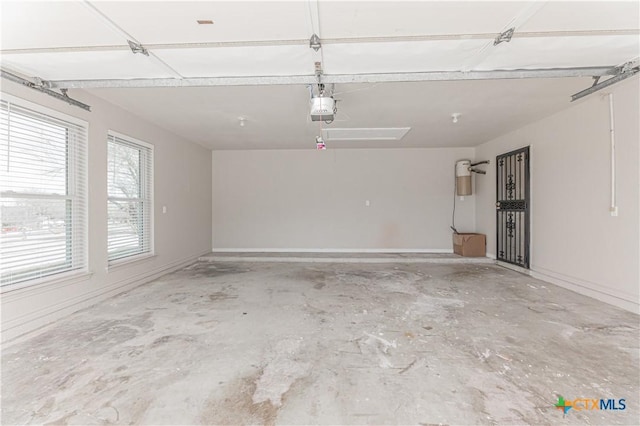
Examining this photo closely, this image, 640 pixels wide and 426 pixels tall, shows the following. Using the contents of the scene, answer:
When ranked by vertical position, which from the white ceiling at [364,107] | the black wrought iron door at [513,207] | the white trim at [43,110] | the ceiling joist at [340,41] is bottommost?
the black wrought iron door at [513,207]

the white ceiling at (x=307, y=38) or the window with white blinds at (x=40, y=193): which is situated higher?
the white ceiling at (x=307, y=38)

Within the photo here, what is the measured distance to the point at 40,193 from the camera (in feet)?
9.31

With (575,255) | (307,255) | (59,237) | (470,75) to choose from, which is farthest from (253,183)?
(575,255)

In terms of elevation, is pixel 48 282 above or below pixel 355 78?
below

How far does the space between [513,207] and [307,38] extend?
15.9ft

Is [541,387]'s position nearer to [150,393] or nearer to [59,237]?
[150,393]

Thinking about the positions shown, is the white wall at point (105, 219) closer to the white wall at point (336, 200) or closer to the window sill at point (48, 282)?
the window sill at point (48, 282)

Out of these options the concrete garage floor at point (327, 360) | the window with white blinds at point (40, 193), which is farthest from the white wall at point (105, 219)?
the concrete garage floor at point (327, 360)

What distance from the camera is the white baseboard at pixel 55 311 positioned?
2494 mm

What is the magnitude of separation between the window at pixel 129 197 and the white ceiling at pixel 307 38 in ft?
2.80

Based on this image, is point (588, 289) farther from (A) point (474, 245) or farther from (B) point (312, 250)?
(B) point (312, 250)

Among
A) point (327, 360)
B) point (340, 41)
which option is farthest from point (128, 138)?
point (327, 360)

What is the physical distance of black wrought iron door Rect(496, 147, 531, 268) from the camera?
475cm

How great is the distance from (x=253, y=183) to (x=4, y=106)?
14.6 ft
